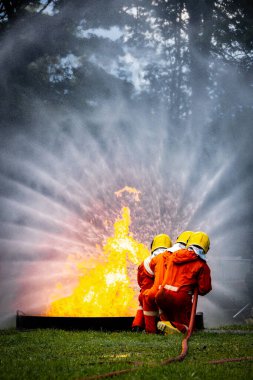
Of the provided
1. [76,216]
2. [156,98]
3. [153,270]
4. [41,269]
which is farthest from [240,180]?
[153,270]

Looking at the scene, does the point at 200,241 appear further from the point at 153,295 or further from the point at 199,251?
the point at 153,295

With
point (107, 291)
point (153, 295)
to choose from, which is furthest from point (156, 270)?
point (107, 291)

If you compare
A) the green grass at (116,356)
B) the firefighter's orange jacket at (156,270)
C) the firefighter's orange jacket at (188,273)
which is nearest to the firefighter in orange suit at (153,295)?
the firefighter's orange jacket at (156,270)

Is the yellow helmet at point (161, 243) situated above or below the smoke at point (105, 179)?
below

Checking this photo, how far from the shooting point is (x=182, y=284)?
7.71m

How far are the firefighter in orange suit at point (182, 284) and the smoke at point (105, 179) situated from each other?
25.0 ft

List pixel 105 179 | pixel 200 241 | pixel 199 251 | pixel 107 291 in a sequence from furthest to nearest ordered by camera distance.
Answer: pixel 105 179
pixel 107 291
pixel 200 241
pixel 199 251

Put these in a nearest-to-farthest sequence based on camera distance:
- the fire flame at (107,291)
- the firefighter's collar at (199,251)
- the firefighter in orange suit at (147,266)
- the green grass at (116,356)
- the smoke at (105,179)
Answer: the green grass at (116,356), the firefighter's collar at (199,251), the firefighter in orange suit at (147,266), the fire flame at (107,291), the smoke at (105,179)

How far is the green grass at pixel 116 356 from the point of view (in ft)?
12.6

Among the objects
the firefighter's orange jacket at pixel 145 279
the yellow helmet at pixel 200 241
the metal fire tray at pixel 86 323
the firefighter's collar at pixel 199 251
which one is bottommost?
the metal fire tray at pixel 86 323

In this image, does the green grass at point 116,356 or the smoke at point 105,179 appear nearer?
the green grass at point 116,356

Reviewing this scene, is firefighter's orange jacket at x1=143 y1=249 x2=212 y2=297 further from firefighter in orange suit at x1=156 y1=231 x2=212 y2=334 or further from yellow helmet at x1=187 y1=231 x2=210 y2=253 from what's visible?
yellow helmet at x1=187 y1=231 x2=210 y2=253

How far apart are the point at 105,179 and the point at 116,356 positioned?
16751mm

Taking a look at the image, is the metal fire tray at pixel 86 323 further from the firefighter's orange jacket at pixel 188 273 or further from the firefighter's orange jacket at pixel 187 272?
the firefighter's orange jacket at pixel 188 273
